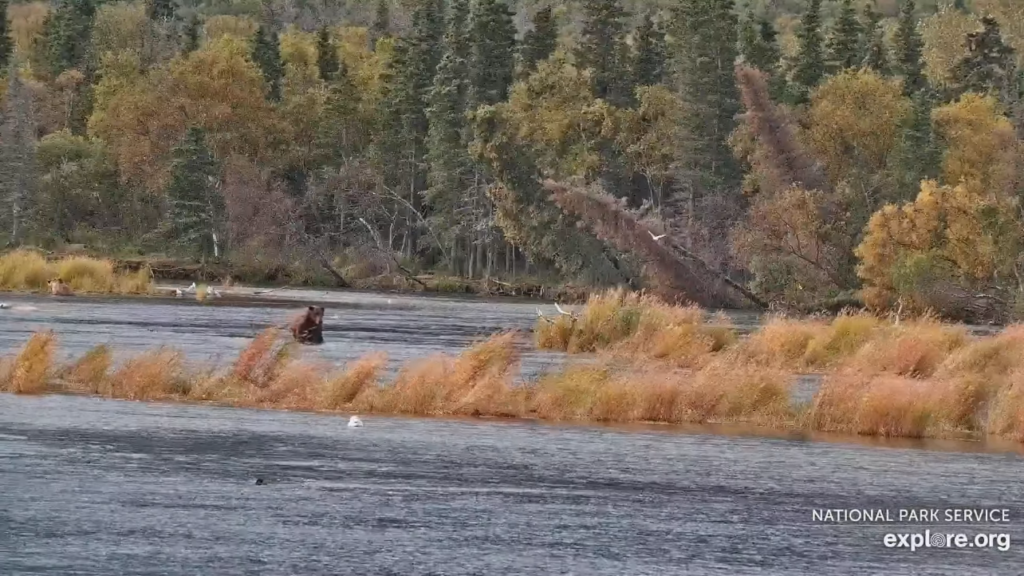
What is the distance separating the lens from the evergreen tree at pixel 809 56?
111688 mm

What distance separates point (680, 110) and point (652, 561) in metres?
88.7

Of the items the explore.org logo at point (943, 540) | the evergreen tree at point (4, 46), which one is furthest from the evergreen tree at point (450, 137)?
the explore.org logo at point (943, 540)

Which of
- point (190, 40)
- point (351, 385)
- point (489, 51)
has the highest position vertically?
point (489, 51)

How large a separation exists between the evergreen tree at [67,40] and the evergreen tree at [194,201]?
33523mm

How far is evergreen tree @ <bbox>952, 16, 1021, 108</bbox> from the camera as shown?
362 feet

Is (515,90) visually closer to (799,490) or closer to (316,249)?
(316,249)

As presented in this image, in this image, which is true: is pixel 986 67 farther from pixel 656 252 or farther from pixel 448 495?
pixel 448 495

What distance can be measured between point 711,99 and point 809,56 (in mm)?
10594

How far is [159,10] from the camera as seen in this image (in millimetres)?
159500

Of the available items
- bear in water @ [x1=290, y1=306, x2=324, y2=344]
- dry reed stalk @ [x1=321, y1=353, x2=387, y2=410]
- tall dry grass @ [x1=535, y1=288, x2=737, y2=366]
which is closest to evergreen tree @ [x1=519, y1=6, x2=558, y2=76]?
tall dry grass @ [x1=535, y1=288, x2=737, y2=366]

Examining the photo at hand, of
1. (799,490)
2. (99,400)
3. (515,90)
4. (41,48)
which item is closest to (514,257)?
(515,90)

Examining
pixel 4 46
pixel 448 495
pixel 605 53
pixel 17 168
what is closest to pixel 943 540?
pixel 448 495

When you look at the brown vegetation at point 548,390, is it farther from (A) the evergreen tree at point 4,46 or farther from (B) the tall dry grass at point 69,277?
(A) the evergreen tree at point 4,46

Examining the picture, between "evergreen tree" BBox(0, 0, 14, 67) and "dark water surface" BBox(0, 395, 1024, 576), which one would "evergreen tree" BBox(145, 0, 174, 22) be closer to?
"evergreen tree" BBox(0, 0, 14, 67)
